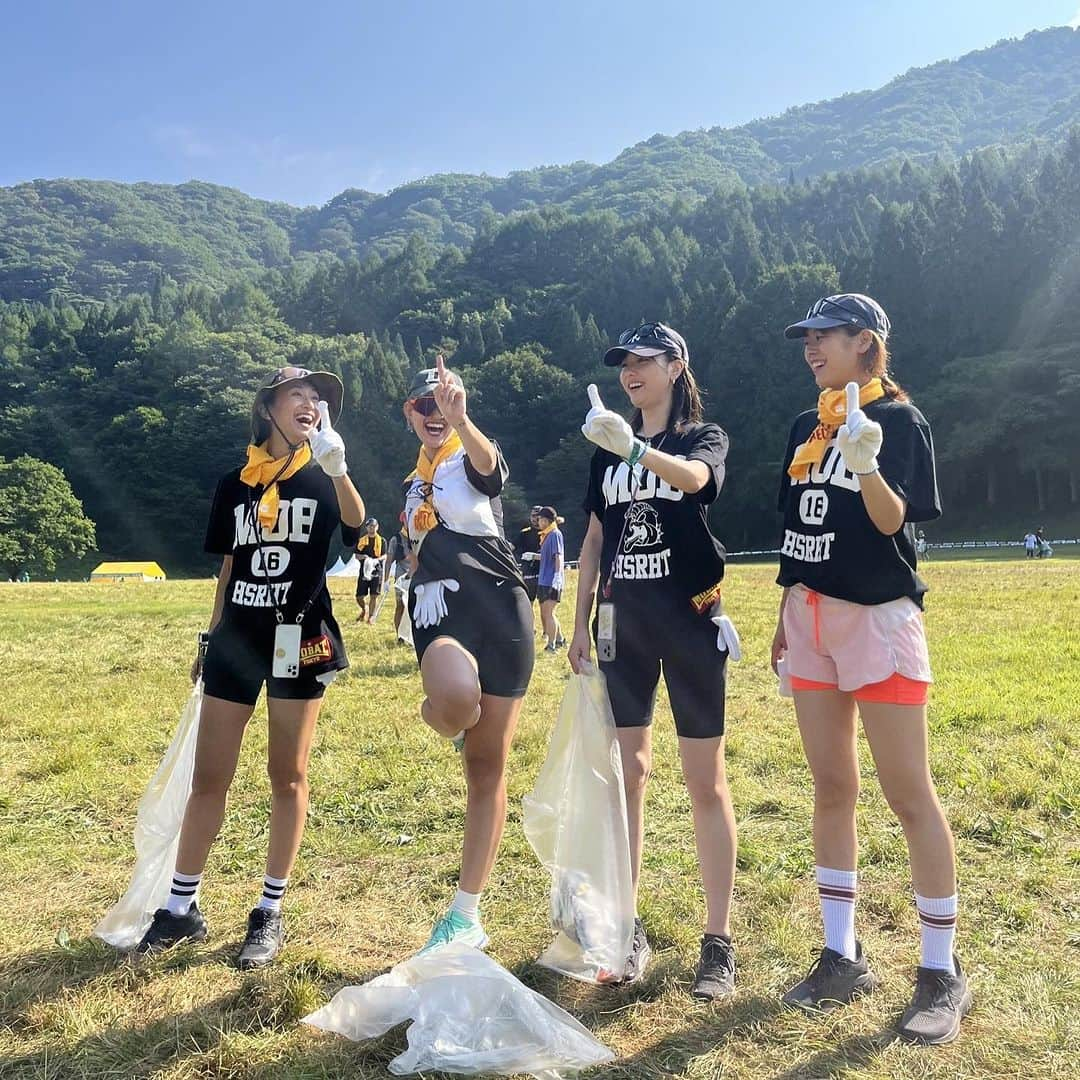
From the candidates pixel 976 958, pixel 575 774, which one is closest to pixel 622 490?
pixel 575 774

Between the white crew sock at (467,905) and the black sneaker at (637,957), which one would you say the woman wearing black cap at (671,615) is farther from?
the white crew sock at (467,905)

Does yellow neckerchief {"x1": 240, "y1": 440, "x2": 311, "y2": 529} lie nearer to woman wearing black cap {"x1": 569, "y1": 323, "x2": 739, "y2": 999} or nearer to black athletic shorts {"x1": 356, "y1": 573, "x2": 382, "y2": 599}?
woman wearing black cap {"x1": 569, "y1": 323, "x2": 739, "y2": 999}

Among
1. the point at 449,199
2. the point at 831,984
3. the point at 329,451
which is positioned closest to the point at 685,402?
the point at 329,451

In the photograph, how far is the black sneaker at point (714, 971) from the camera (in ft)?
9.57

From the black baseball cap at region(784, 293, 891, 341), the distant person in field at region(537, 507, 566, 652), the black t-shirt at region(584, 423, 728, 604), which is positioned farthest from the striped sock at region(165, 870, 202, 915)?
the distant person in field at region(537, 507, 566, 652)

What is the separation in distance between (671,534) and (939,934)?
5.13 feet

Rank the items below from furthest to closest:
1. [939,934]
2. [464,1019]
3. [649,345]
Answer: [649,345] → [939,934] → [464,1019]

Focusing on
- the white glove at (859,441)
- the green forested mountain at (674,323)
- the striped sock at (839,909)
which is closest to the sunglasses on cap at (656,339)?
the white glove at (859,441)

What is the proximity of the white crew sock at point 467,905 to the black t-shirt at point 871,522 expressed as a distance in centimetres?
163

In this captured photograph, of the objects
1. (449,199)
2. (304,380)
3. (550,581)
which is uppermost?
(449,199)

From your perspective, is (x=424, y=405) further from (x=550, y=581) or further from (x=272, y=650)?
(x=550, y=581)

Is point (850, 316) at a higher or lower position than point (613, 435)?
higher

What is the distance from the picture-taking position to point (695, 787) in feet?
10.1

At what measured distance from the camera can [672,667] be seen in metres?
3.09
